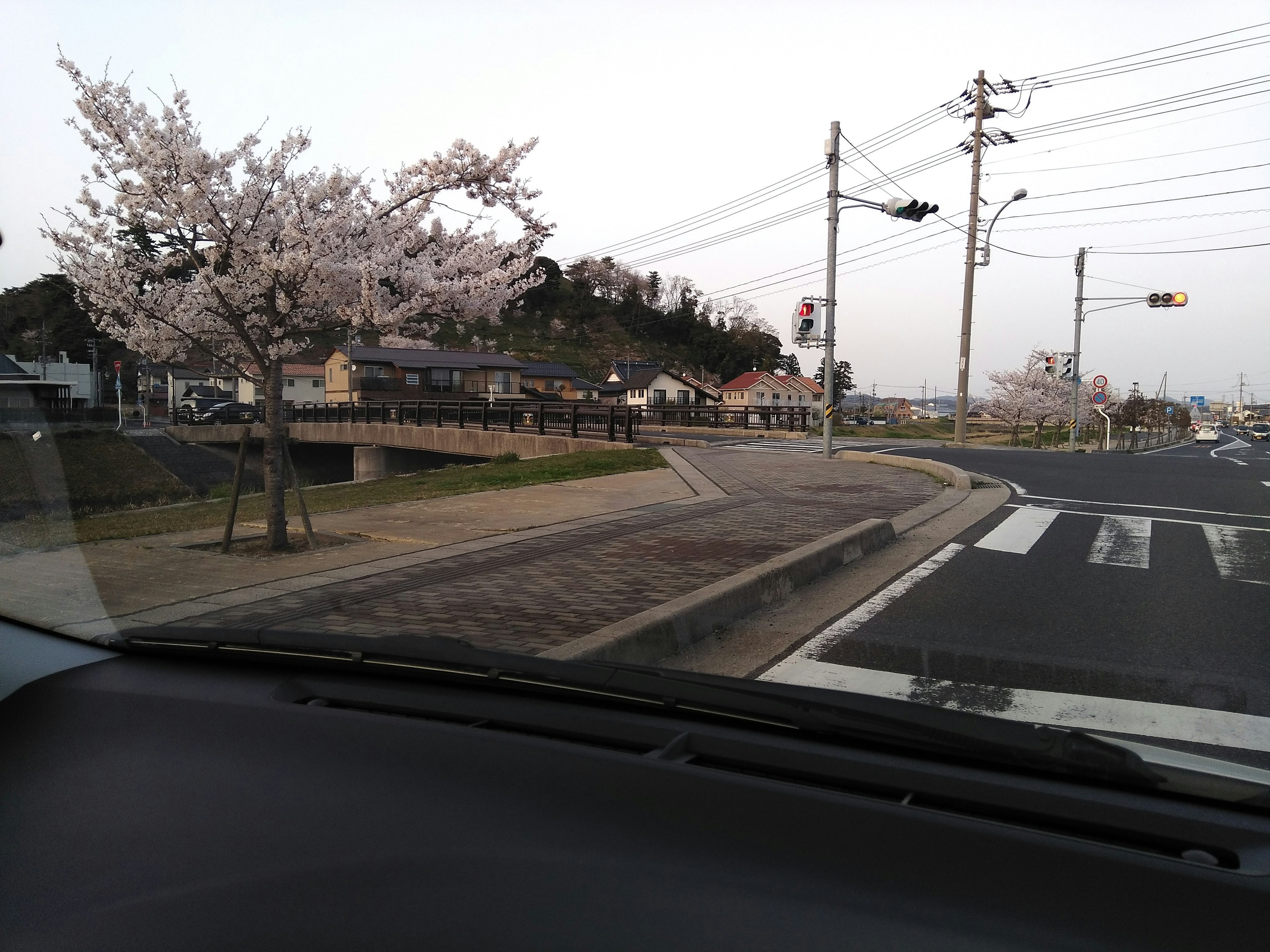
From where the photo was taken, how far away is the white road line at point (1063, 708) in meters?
3.96

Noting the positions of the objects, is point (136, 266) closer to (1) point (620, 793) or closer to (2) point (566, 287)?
Answer: (1) point (620, 793)

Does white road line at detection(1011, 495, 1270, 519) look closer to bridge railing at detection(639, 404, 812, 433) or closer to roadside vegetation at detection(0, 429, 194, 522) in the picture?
roadside vegetation at detection(0, 429, 194, 522)

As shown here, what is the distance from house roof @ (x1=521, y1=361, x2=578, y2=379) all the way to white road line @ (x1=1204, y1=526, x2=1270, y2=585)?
7162cm

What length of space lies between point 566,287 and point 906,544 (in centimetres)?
12605

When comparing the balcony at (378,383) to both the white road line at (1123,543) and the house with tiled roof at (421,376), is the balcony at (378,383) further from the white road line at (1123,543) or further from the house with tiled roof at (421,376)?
the white road line at (1123,543)

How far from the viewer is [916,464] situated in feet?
58.9

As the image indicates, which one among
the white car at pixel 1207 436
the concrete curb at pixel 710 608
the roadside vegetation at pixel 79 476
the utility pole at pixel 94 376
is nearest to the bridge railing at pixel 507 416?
the roadside vegetation at pixel 79 476

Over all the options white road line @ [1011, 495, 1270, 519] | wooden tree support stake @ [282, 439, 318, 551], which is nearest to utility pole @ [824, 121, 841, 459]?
white road line @ [1011, 495, 1270, 519]

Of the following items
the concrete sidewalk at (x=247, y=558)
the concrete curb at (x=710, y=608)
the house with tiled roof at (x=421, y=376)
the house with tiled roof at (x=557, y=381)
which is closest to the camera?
the concrete sidewalk at (x=247, y=558)

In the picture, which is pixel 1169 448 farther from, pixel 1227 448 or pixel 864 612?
pixel 864 612

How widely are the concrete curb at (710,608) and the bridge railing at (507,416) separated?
49.5 ft

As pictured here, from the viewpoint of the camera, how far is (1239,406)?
536 ft

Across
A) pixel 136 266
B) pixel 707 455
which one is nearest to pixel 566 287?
pixel 707 455

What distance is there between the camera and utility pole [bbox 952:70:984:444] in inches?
1241
